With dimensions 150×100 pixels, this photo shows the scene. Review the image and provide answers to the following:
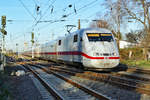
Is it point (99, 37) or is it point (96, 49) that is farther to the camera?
point (99, 37)

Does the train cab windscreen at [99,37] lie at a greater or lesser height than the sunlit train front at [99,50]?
greater

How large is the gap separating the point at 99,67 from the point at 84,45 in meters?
2.00

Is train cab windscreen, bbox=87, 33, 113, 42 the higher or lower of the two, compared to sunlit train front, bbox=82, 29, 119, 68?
higher

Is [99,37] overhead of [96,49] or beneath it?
overhead

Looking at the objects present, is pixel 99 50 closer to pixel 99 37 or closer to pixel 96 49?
pixel 96 49

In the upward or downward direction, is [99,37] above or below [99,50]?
above

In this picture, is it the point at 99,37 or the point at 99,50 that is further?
the point at 99,37

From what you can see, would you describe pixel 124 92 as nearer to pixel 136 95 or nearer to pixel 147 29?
pixel 136 95

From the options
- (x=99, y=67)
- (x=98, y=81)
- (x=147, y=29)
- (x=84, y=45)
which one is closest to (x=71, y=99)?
(x=98, y=81)

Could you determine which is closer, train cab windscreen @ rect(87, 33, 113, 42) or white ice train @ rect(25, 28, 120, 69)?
white ice train @ rect(25, 28, 120, 69)

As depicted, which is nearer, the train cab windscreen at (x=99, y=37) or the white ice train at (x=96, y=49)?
the white ice train at (x=96, y=49)

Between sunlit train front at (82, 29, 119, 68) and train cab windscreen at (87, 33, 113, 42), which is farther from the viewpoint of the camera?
train cab windscreen at (87, 33, 113, 42)

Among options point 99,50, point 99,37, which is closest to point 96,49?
point 99,50

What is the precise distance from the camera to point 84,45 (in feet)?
51.2
